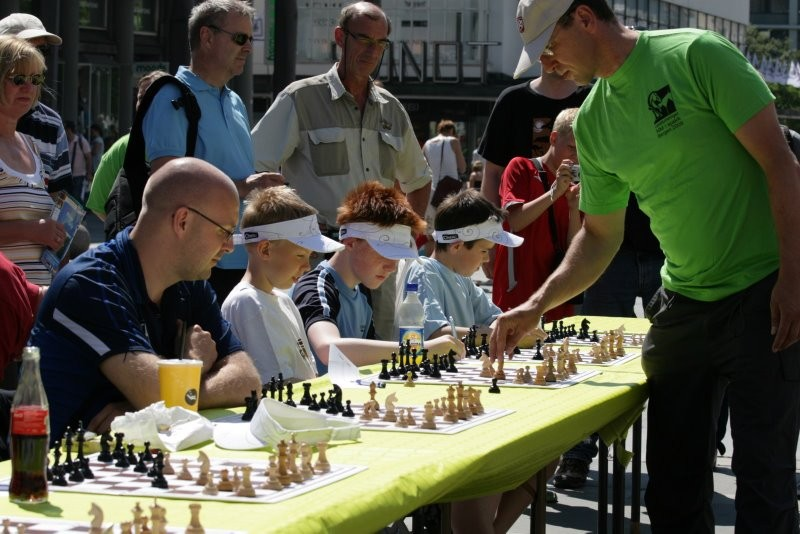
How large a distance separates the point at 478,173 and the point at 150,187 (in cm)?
1400

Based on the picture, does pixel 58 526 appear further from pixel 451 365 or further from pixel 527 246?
pixel 527 246

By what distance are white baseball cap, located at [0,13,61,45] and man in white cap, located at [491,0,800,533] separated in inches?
97.6

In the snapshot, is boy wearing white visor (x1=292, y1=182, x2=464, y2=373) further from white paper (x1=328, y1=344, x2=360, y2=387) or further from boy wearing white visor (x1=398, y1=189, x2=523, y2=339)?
white paper (x1=328, y1=344, x2=360, y2=387)

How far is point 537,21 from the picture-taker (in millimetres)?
4051

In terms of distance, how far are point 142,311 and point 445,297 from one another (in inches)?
94.4

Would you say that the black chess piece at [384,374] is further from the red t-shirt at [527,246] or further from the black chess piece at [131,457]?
the red t-shirt at [527,246]

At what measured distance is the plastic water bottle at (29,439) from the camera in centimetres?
237

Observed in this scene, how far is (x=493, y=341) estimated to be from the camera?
4.29m

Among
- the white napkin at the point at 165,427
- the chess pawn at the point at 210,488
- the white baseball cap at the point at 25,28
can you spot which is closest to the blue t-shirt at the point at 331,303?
the white baseball cap at the point at 25,28

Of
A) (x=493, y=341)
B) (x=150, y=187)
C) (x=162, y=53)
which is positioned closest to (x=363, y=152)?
(x=493, y=341)

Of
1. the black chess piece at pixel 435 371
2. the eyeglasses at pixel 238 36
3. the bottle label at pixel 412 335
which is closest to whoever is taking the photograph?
the black chess piece at pixel 435 371

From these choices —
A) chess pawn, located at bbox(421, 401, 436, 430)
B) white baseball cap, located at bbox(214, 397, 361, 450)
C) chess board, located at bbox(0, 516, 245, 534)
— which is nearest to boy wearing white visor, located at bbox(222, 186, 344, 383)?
chess pawn, located at bbox(421, 401, 436, 430)

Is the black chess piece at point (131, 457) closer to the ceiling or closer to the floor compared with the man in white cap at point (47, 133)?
closer to the floor

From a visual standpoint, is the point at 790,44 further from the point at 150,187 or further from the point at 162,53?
the point at 150,187
